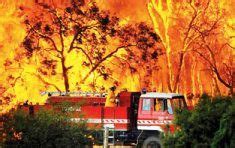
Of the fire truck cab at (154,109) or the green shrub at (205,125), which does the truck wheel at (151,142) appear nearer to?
the fire truck cab at (154,109)

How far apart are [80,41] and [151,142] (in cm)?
1237

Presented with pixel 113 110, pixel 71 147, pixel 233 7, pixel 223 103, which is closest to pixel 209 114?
pixel 223 103

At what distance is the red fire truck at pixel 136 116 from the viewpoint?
2486 centimetres

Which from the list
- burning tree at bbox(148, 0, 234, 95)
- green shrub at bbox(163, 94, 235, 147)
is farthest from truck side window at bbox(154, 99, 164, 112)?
green shrub at bbox(163, 94, 235, 147)

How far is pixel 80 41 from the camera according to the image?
36.2 meters

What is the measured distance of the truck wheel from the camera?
2500 cm

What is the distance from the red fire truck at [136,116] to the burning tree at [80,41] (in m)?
9.32

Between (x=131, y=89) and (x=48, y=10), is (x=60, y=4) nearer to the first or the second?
(x=48, y=10)

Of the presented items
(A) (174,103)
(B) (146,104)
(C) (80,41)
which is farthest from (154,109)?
(C) (80,41)

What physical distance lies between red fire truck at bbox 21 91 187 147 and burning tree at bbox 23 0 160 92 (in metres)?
9.32

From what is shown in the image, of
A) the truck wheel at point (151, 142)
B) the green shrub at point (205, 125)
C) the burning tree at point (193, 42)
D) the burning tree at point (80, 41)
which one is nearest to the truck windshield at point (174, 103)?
the truck wheel at point (151, 142)

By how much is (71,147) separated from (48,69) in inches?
727

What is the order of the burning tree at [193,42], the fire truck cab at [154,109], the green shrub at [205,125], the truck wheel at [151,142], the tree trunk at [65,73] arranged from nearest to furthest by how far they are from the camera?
the green shrub at [205,125]
the fire truck cab at [154,109]
the truck wheel at [151,142]
the tree trunk at [65,73]
the burning tree at [193,42]

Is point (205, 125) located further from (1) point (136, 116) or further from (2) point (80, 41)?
(2) point (80, 41)
